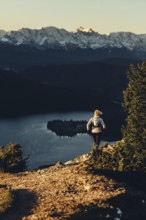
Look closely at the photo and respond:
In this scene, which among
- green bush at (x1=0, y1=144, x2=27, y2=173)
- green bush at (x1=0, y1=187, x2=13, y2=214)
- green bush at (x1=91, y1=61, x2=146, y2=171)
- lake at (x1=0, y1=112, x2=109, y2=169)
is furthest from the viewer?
lake at (x1=0, y1=112, x2=109, y2=169)

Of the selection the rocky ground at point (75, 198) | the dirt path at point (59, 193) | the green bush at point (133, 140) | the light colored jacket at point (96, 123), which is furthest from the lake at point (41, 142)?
the light colored jacket at point (96, 123)

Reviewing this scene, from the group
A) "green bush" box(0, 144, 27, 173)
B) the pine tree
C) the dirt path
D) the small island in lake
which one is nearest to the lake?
the small island in lake

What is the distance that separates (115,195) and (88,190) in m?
2.45

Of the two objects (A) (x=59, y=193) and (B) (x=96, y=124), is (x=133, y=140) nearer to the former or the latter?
(B) (x=96, y=124)

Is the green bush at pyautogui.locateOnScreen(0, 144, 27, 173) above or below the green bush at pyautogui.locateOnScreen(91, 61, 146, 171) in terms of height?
below

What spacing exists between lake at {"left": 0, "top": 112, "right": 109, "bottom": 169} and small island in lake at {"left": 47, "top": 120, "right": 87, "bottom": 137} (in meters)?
3.01

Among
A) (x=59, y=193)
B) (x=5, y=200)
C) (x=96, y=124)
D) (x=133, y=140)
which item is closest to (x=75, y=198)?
(x=59, y=193)

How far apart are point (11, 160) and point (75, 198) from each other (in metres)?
17.8

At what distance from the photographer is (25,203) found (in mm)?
31703

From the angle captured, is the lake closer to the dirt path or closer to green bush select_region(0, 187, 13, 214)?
the dirt path

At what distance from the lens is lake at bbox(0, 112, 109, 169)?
125m

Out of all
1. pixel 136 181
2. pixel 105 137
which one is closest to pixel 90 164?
pixel 136 181

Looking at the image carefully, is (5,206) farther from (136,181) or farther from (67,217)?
(136,181)

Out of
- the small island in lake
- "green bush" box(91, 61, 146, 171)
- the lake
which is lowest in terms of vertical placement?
the lake
